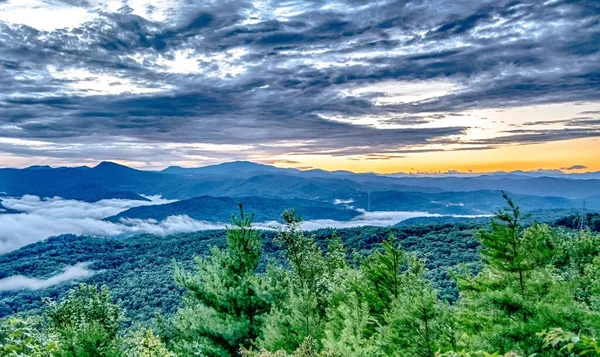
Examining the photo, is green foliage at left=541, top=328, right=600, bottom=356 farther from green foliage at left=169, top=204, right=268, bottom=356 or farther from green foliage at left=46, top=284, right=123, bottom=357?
green foliage at left=46, top=284, right=123, bottom=357

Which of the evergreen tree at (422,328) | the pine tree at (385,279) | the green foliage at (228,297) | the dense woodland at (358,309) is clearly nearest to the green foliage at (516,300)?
the dense woodland at (358,309)

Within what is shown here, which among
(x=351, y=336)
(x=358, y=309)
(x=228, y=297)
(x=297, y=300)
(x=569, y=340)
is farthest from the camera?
(x=228, y=297)

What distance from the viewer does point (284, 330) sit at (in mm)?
18984

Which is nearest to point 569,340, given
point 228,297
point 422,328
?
point 422,328

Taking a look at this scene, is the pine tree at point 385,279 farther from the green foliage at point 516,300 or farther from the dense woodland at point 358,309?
the green foliage at point 516,300

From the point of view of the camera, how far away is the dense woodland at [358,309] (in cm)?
1176

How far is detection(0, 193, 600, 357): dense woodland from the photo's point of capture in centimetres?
1176

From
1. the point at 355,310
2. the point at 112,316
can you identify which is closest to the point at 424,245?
the point at 112,316

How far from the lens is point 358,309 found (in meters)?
15.9

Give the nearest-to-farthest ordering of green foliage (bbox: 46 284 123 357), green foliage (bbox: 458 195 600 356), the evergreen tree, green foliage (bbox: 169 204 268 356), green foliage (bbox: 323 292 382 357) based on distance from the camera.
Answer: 1. green foliage (bbox: 458 195 600 356)
2. green foliage (bbox: 323 292 382 357)
3. the evergreen tree
4. green foliage (bbox: 169 204 268 356)
5. green foliage (bbox: 46 284 123 357)

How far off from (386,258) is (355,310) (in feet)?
17.6

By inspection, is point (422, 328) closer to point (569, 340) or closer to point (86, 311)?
point (569, 340)

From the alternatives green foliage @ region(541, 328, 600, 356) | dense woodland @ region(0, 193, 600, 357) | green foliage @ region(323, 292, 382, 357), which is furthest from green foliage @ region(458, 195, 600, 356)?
green foliage @ region(541, 328, 600, 356)

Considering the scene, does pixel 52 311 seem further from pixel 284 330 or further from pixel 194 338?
pixel 284 330
